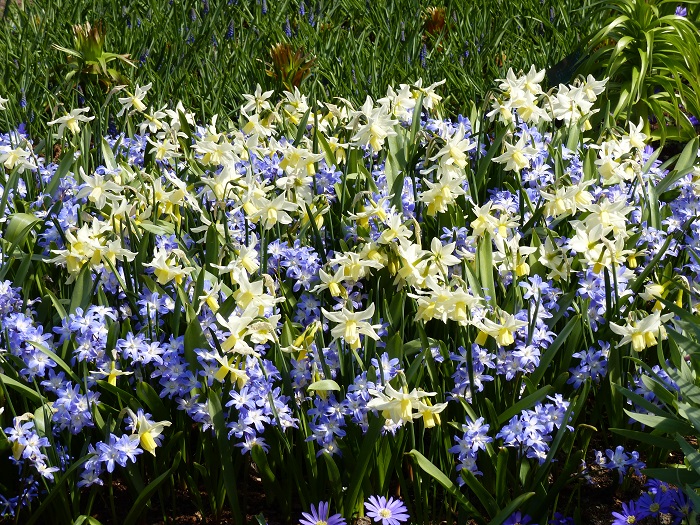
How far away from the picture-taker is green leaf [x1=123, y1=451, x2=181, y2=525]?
Result: 1778 mm

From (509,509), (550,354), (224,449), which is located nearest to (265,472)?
(224,449)

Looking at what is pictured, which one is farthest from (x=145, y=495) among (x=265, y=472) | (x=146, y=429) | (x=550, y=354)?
(x=550, y=354)

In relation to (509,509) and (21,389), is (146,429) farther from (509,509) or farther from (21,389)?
(509,509)

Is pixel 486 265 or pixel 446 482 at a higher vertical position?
pixel 486 265

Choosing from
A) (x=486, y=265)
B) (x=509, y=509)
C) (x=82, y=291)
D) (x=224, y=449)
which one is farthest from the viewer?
(x=486, y=265)

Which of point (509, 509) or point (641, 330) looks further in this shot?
point (641, 330)

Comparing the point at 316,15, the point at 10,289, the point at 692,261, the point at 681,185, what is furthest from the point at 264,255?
the point at 316,15

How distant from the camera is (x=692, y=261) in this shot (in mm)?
2461

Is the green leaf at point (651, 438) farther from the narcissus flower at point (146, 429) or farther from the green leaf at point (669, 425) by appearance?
the narcissus flower at point (146, 429)

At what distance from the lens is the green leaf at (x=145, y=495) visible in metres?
1.78

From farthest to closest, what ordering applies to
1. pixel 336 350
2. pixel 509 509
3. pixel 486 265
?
1. pixel 486 265
2. pixel 336 350
3. pixel 509 509

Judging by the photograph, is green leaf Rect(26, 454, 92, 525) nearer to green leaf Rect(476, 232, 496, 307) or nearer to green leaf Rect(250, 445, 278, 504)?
green leaf Rect(250, 445, 278, 504)

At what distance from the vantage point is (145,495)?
5.96ft

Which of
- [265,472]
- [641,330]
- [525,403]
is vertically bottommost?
[265,472]
